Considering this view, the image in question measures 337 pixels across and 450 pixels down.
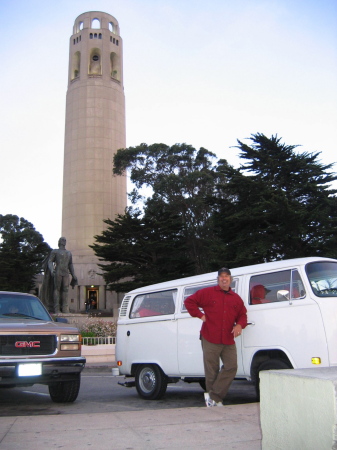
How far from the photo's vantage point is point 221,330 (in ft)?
21.5

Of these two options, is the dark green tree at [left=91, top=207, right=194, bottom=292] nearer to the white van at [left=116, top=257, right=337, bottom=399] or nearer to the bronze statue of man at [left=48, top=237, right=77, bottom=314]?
the bronze statue of man at [left=48, top=237, right=77, bottom=314]

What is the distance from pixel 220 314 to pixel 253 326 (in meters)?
0.67

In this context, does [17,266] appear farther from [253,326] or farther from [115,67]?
[253,326]

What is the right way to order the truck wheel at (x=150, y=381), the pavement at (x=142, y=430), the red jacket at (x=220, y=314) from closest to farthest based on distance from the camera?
the pavement at (x=142, y=430), the red jacket at (x=220, y=314), the truck wheel at (x=150, y=381)

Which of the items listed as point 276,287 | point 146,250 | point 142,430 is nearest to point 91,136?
point 146,250

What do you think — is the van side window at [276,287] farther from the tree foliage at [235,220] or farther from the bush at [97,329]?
the tree foliage at [235,220]

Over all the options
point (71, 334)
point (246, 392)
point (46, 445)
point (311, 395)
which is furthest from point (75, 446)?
point (246, 392)

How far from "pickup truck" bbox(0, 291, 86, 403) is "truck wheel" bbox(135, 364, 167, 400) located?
1.16 m

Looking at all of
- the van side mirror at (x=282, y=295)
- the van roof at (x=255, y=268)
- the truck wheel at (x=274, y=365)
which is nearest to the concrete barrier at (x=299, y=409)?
the truck wheel at (x=274, y=365)

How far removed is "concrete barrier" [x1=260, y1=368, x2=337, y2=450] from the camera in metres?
2.95

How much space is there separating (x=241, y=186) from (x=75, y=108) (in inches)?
1434

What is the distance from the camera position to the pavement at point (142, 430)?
4302 millimetres

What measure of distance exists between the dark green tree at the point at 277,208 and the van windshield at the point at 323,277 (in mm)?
19429

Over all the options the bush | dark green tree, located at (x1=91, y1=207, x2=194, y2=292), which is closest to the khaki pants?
the bush
